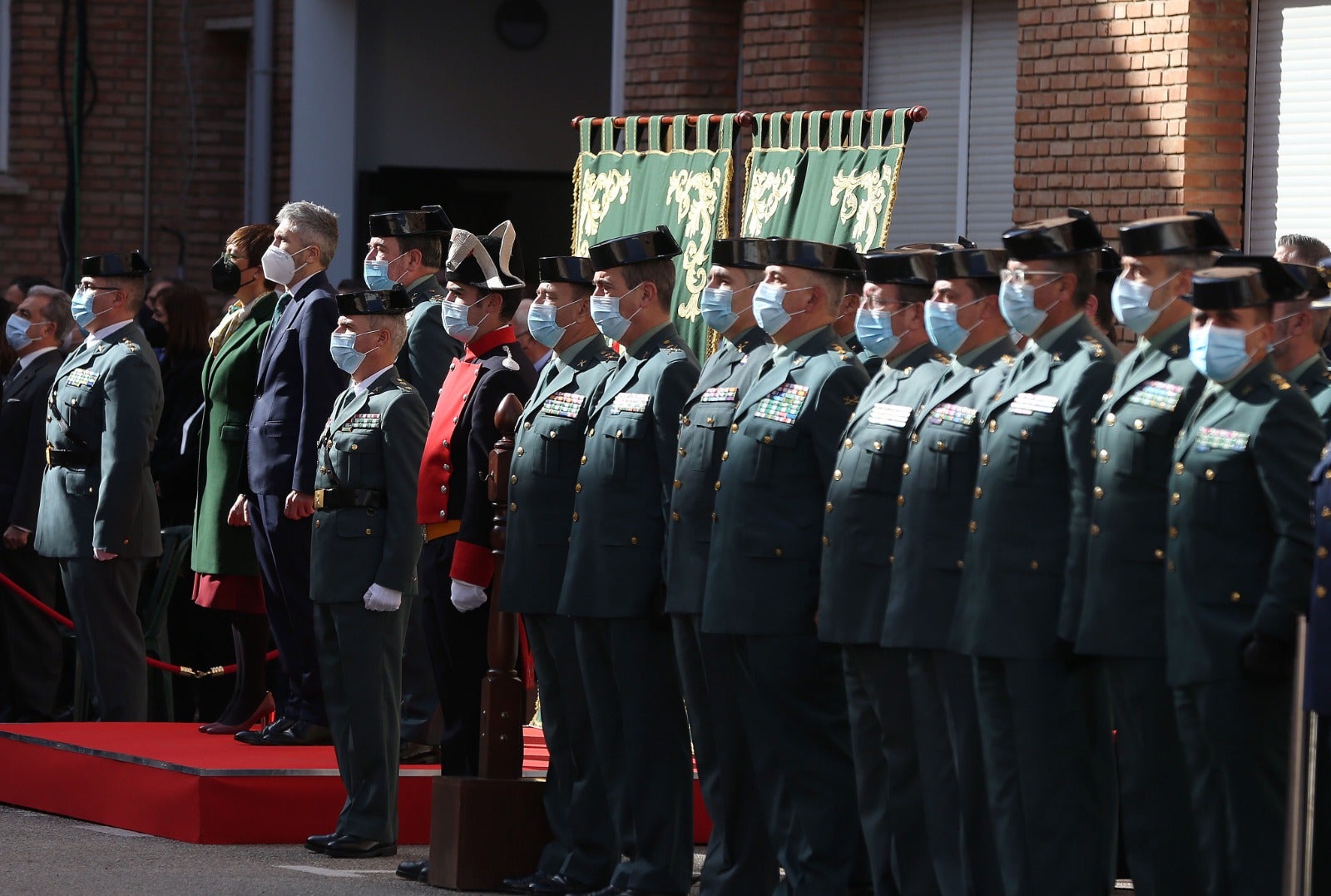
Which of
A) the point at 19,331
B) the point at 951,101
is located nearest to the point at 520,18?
the point at 951,101

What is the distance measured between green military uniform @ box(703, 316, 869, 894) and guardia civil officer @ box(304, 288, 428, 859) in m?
1.30

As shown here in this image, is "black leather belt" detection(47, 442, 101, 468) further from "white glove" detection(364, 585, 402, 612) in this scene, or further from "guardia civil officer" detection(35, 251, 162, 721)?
"white glove" detection(364, 585, 402, 612)

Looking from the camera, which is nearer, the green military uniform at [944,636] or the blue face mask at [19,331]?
the green military uniform at [944,636]

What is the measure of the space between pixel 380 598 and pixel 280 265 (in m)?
1.71

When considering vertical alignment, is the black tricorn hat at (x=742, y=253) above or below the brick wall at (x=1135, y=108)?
below

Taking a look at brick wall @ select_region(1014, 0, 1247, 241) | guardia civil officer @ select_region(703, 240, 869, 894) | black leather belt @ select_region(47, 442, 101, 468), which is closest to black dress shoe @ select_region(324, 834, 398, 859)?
guardia civil officer @ select_region(703, 240, 869, 894)

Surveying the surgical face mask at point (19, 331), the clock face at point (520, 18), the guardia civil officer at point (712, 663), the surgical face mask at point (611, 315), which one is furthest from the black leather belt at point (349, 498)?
the clock face at point (520, 18)

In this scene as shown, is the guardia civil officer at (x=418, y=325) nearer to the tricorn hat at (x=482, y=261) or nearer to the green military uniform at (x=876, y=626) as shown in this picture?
the tricorn hat at (x=482, y=261)

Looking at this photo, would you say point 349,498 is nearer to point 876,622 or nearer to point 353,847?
point 353,847

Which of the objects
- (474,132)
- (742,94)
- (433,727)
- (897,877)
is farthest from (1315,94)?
(474,132)

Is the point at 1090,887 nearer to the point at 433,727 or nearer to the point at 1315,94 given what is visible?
the point at 433,727

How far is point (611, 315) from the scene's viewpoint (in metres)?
6.61

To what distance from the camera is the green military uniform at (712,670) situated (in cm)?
621

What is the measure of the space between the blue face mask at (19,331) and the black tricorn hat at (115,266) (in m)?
0.78
